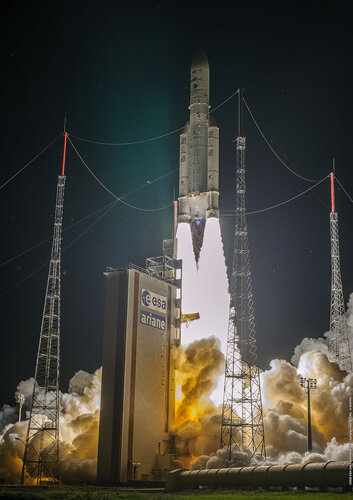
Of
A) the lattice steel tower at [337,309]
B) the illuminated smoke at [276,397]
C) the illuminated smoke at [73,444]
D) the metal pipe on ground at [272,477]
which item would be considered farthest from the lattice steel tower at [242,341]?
the lattice steel tower at [337,309]

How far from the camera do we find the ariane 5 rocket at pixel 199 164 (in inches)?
2397

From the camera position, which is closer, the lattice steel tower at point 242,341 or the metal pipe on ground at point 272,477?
the metal pipe on ground at point 272,477

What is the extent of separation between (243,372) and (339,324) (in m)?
14.6

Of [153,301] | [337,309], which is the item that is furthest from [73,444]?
[337,309]

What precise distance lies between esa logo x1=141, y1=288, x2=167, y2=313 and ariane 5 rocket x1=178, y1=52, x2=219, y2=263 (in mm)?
7679

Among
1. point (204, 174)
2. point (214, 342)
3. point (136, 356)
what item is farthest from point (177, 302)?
point (204, 174)

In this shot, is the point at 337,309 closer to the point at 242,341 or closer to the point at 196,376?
the point at 196,376

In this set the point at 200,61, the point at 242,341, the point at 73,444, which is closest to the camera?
the point at 242,341

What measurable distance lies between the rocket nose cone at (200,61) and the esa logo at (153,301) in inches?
884

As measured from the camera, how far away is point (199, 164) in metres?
61.4

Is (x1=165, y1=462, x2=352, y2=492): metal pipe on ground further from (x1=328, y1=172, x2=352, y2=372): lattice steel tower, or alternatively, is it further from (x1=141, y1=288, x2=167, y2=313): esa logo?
(x1=328, y1=172, x2=352, y2=372): lattice steel tower

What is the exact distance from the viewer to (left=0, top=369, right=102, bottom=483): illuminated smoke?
48.2m

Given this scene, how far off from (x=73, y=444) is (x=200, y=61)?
35013 millimetres

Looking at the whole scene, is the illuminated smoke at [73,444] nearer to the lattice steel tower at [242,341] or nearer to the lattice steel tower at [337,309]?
the lattice steel tower at [242,341]
